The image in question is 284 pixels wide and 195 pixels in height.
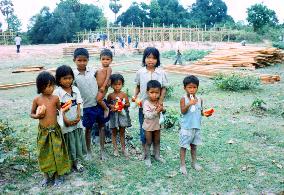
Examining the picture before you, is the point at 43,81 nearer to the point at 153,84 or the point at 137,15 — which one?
the point at 153,84

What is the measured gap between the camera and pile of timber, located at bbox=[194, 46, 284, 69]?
49.2ft

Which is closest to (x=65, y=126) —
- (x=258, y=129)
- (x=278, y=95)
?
(x=258, y=129)

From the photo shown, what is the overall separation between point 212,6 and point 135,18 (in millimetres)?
18700

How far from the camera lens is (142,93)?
179 inches

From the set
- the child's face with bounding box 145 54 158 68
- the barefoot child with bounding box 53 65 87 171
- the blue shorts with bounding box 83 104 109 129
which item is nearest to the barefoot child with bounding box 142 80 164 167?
the child's face with bounding box 145 54 158 68

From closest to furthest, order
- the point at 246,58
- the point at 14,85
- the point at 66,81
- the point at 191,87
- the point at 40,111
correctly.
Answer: the point at 40,111, the point at 66,81, the point at 191,87, the point at 14,85, the point at 246,58

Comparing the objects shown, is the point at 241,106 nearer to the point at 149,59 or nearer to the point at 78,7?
the point at 149,59

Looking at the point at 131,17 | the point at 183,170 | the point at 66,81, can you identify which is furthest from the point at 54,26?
the point at 183,170

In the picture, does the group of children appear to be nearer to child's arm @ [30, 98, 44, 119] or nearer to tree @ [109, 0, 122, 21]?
child's arm @ [30, 98, 44, 119]

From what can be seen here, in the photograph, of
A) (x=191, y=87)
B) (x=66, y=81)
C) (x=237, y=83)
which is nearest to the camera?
(x=66, y=81)

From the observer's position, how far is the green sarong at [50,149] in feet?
12.4

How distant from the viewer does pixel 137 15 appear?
55.7 metres

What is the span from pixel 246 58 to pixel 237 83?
5.88m

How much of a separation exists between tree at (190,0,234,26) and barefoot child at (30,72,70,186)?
62323 mm
